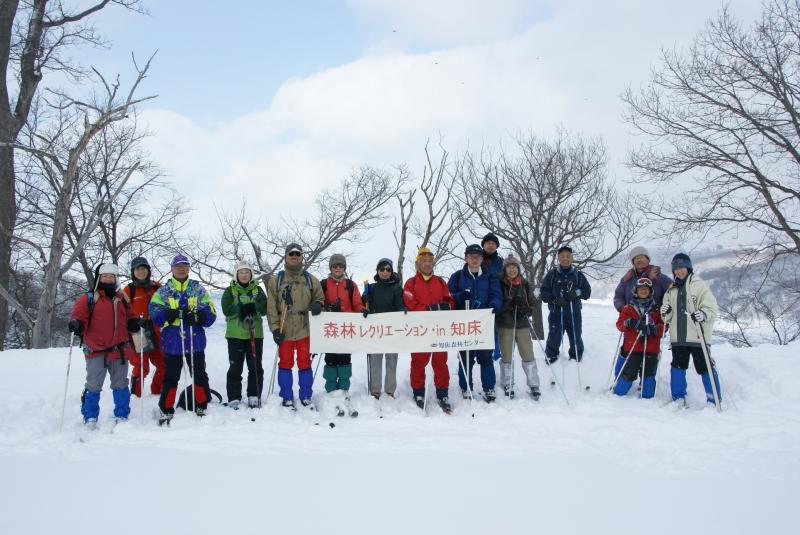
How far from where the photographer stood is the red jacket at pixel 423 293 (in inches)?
281

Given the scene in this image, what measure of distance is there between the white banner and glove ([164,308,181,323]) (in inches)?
72.8

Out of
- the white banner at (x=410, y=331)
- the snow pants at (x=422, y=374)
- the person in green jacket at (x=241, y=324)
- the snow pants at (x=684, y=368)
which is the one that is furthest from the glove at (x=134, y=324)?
the snow pants at (x=684, y=368)

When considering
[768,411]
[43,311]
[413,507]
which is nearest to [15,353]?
[43,311]

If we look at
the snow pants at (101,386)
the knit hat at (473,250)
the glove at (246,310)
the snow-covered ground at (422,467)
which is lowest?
the snow-covered ground at (422,467)

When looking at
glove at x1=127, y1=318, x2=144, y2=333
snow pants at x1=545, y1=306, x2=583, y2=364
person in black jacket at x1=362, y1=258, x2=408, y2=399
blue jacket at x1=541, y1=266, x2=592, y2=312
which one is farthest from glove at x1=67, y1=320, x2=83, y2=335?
snow pants at x1=545, y1=306, x2=583, y2=364

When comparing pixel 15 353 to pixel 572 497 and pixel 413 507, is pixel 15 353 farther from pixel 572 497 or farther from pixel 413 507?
pixel 572 497

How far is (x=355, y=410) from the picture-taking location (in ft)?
21.1

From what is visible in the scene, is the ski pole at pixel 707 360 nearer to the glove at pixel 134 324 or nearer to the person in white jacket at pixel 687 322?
the person in white jacket at pixel 687 322

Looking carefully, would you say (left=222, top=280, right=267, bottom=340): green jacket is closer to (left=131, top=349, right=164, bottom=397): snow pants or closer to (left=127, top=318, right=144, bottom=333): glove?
(left=127, top=318, right=144, bottom=333): glove

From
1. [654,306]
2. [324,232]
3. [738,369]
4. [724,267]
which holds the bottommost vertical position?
[738,369]

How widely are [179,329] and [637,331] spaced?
6354 mm

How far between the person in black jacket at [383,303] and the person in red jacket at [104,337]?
312 centimetres

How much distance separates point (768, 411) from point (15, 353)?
11724 mm

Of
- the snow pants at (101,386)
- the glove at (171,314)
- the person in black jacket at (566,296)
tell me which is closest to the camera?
the snow pants at (101,386)
